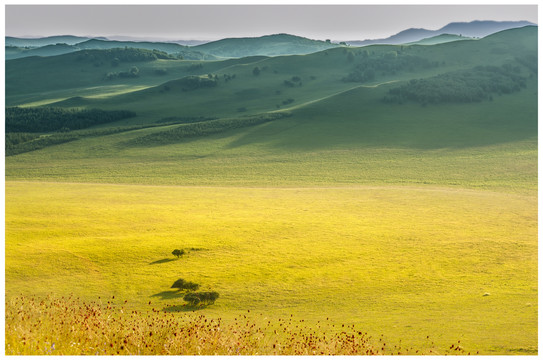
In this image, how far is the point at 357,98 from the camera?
4429 inches

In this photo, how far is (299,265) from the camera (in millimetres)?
28781

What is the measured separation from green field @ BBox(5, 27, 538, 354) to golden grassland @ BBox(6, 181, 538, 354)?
113mm


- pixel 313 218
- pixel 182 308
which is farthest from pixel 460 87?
pixel 182 308

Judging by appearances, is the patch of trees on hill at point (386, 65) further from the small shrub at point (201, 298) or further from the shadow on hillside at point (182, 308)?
the shadow on hillside at point (182, 308)

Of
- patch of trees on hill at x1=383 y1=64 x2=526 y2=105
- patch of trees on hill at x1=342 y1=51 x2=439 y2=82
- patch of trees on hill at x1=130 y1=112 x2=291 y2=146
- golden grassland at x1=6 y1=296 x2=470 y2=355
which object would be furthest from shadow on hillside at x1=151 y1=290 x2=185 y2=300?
patch of trees on hill at x1=342 y1=51 x2=439 y2=82

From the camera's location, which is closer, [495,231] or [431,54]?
[495,231]

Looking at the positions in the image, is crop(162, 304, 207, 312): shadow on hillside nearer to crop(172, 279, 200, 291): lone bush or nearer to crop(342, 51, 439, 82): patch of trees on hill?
crop(172, 279, 200, 291): lone bush

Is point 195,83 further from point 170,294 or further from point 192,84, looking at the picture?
point 170,294

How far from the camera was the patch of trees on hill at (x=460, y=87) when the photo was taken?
4306 inches

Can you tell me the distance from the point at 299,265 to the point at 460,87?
91355mm

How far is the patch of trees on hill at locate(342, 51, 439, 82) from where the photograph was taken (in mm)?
156125

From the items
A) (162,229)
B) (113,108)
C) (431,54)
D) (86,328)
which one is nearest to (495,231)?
(162,229)

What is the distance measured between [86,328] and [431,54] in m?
151

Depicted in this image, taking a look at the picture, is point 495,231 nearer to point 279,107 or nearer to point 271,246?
point 271,246
